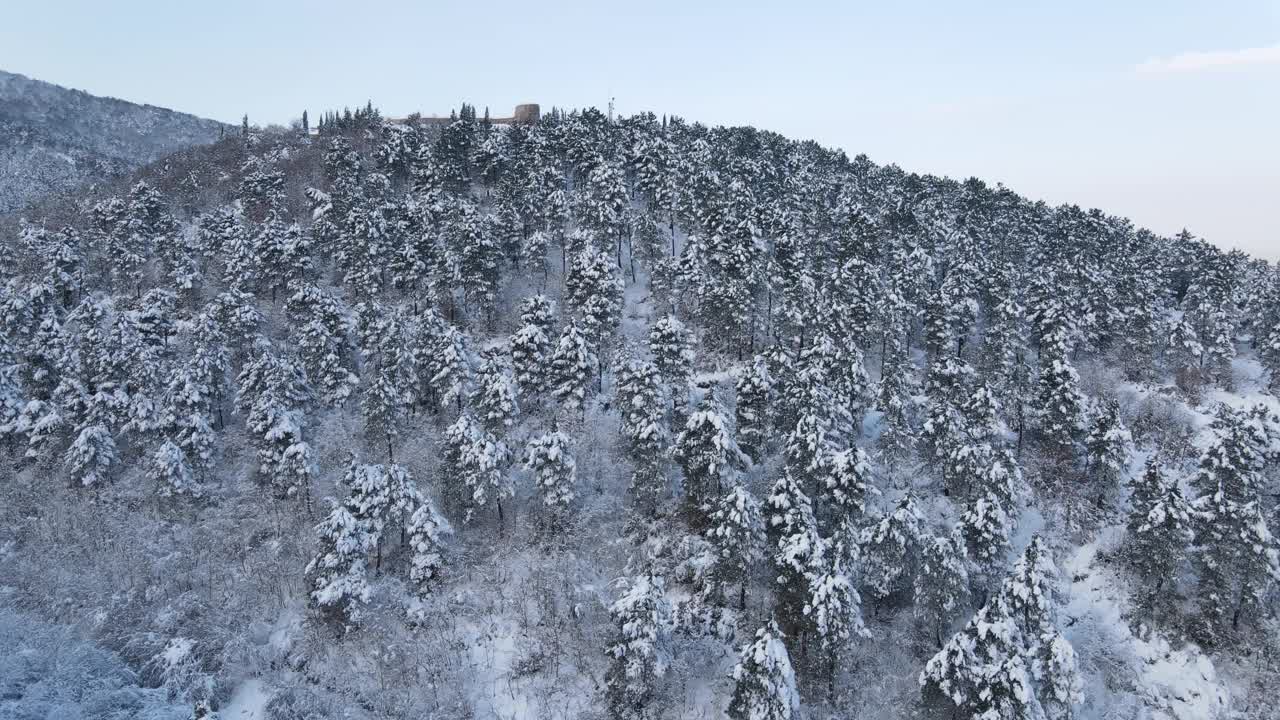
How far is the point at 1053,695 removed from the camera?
3198cm

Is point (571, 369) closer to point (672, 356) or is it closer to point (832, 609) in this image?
point (672, 356)

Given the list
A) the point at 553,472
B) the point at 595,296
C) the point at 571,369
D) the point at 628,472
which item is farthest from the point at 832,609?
the point at 595,296

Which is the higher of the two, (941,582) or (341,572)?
(941,582)

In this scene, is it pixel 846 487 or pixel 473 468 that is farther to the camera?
pixel 473 468

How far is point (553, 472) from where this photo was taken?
44344mm

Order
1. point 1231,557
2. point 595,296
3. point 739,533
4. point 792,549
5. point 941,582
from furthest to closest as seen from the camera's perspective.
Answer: point 595,296 < point 1231,557 < point 739,533 < point 941,582 < point 792,549

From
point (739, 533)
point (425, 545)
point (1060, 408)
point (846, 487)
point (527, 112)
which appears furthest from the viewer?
point (527, 112)

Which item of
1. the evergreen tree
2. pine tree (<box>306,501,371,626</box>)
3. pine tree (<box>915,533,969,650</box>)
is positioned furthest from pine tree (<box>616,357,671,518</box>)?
pine tree (<box>306,501,371,626</box>)

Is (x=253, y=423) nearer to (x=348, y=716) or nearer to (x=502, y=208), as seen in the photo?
(x=348, y=716)

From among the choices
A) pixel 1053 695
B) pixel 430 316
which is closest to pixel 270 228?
pixel 430 316

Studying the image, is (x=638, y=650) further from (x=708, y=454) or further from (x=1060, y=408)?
(x=1060, y=408)

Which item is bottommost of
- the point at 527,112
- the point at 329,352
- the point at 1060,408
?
the point at 329,352

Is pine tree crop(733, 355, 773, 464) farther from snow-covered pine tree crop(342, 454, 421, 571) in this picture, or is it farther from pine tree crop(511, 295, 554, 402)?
snow-covered pine tree crop(342, 454, 421, 571)

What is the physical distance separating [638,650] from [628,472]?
1957cm
